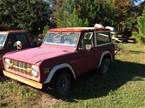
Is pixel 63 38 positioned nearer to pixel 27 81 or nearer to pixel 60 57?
pixel 60 57

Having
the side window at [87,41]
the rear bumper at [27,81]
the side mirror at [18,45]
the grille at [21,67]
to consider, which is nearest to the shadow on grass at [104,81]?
the rear bumper at [27,81]

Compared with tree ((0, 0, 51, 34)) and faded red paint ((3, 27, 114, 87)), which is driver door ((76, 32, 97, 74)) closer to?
faded red paint ((3, 27, 114, 87))

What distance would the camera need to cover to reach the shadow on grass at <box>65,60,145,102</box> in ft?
27.0

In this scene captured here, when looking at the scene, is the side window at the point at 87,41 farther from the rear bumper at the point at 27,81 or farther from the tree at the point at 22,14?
the tree at the point at 22,14

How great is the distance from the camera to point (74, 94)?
26.8 feet

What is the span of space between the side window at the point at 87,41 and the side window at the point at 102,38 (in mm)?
403

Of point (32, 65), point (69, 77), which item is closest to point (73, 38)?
point (69, 77)

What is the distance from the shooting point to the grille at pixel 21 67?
7449 millimetres

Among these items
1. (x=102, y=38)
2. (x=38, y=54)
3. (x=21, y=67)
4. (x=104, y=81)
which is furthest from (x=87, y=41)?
(x=21, y=67)

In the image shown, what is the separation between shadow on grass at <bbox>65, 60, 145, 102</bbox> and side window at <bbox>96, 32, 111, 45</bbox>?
1246mm

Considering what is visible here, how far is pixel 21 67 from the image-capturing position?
7.72 metres

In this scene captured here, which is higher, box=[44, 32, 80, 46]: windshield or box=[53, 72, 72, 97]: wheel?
box=[44, 32, 80, 46]: windshield

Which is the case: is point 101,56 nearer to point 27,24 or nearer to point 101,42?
point 101,42

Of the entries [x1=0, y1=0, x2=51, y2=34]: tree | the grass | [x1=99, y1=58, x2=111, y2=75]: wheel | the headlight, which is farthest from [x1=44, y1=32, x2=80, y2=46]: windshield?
[x1=0, y1=0, x2=51, y2=34]: tree
